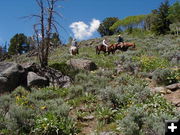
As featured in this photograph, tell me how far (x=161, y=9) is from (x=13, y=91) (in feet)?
106

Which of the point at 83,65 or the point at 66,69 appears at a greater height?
the point at 83,65

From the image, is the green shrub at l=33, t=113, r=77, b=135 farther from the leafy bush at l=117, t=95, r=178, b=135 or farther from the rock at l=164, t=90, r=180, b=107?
the rock at l=164, t=90, r=180, b=107

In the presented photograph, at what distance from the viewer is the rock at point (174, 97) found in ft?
22.8

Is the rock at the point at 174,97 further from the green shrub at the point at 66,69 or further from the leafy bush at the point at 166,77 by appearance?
the green shrub at the point at 66,69

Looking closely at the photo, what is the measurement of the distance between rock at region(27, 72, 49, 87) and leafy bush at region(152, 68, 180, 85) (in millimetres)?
4782

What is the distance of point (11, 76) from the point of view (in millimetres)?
10555

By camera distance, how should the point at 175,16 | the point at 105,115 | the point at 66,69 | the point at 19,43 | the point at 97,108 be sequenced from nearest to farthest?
the point at 105,115
the point at 97,108
the point at 66,69
the point at 175,16
the point at 19,43

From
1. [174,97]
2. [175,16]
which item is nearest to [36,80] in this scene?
[174,97]

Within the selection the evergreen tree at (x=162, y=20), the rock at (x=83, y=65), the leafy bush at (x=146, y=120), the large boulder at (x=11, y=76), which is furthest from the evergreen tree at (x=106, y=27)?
the leafy bush at (x=146, y=120)

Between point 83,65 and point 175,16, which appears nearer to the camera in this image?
point 83,65

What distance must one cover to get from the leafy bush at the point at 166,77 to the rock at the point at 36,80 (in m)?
4.78

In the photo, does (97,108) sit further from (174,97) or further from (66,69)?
(66,69)

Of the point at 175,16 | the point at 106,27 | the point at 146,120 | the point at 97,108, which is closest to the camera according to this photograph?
the point at 146,120

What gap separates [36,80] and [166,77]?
5514 mm
